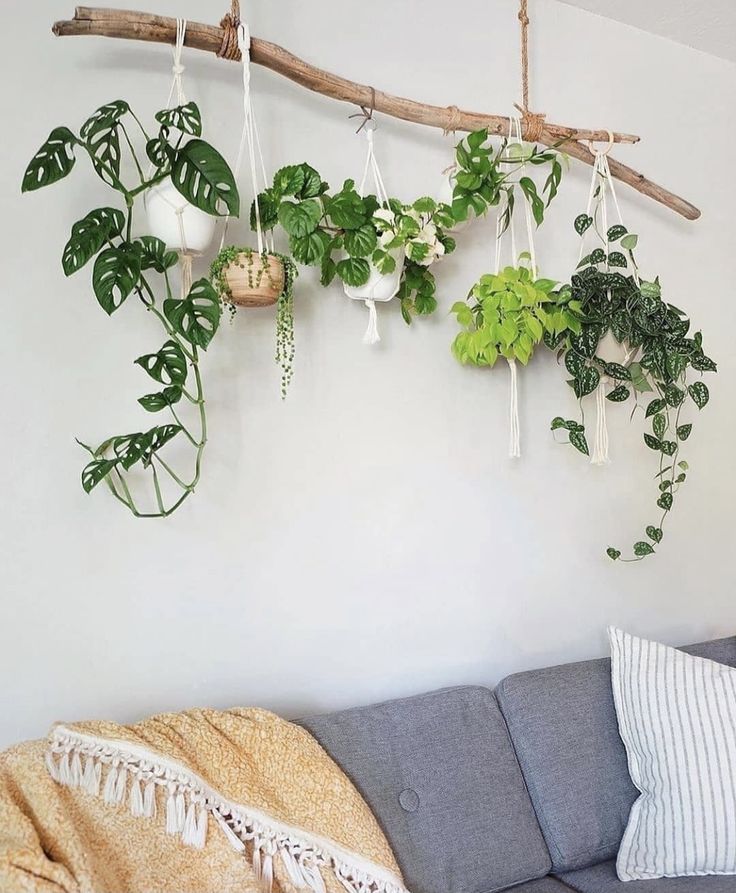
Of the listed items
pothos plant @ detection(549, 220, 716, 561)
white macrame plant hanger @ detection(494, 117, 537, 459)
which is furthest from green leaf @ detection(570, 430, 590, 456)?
white macrame plant hanger @ detection(494, 117, 537, 459)

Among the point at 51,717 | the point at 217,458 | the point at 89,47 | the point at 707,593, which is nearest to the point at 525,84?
the point at 89,47

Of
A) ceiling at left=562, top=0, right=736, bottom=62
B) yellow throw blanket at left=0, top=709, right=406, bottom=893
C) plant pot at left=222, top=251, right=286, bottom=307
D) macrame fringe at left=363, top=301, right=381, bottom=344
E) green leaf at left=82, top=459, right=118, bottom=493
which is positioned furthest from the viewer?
ceiling at left=562, top=0, right=736, bottom=62

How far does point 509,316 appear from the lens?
204cm

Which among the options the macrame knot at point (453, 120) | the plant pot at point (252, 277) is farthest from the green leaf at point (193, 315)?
the macrame knot at point (453, 120)

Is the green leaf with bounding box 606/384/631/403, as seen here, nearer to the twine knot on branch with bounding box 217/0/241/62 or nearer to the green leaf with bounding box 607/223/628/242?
the green leaf with bounding box 607/223/628/242

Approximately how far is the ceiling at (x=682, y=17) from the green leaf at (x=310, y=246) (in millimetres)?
1212

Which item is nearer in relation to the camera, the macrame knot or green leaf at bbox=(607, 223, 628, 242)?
the macrame knot

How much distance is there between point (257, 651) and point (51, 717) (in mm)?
433

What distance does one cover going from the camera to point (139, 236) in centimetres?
179

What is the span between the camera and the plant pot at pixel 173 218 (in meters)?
1.66

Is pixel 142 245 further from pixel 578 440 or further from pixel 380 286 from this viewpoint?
pixel 578 440

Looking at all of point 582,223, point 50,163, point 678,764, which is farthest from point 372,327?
point 678,764

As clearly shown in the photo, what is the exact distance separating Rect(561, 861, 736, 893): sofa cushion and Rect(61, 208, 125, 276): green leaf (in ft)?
5.08

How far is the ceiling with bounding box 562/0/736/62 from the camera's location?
2432 mm
